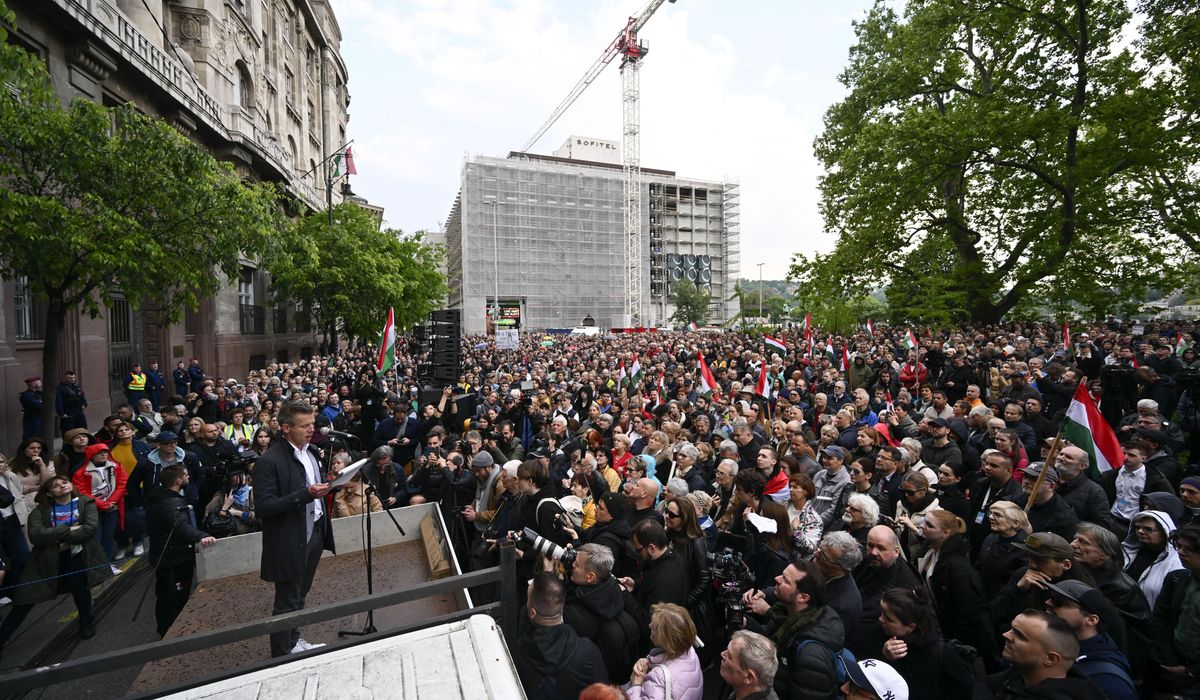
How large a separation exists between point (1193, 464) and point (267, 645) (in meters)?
10.8

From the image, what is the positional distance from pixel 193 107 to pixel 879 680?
77.8ft

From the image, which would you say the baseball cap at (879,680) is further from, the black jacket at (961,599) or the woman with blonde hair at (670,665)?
the black jacket at (961,599)

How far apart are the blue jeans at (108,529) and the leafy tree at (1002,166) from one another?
19.7 m

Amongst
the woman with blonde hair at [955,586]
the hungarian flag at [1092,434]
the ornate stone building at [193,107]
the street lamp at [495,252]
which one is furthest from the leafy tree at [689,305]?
the woman with blonde hair at [955,586]

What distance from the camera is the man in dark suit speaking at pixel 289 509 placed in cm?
392

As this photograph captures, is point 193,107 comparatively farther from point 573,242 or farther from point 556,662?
point 573,242

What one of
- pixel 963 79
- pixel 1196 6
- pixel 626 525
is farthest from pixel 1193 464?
pixel 963 79

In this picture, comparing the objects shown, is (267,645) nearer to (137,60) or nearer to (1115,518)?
(1115,518)

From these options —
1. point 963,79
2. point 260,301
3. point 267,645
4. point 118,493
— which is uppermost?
point 963,79

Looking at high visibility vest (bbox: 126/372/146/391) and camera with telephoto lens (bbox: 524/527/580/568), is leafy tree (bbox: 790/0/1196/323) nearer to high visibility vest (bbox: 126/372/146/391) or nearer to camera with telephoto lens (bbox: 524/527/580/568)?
camera with telephoto lens (bbox: 524/527/580/568)

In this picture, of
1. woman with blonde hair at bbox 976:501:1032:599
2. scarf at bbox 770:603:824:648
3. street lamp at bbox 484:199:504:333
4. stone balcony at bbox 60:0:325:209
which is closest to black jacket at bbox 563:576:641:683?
scarf at bbox 770:603:824:648

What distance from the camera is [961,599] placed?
12.4 feet

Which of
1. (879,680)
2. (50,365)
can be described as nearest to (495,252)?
(50,365)

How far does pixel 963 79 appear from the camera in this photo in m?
21.3
